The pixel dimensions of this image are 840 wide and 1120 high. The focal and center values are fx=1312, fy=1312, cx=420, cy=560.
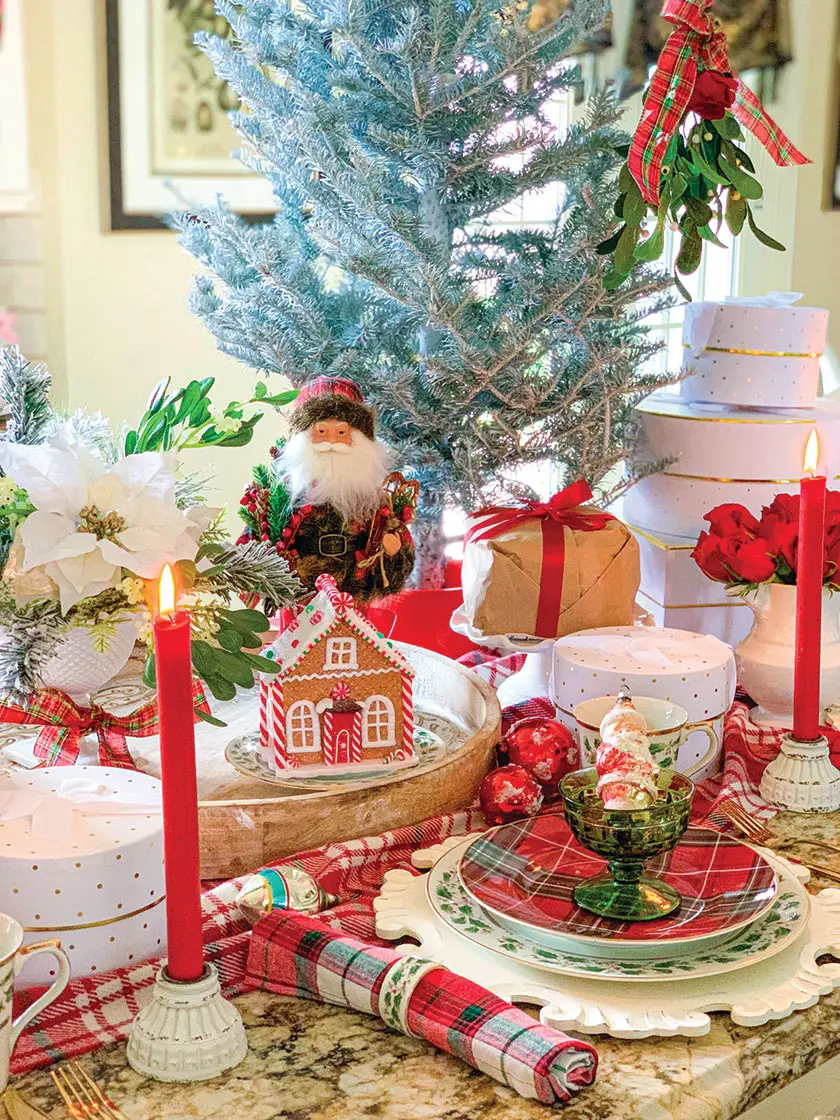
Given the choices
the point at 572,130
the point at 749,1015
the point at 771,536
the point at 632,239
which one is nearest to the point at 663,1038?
the point at 749,1015

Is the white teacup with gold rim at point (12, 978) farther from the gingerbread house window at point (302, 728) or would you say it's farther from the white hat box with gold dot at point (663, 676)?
the white hat box with gold dot at point (663, 676)

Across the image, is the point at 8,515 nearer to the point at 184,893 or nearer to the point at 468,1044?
the point at 184,893

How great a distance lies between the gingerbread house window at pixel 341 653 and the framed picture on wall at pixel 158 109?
172cm

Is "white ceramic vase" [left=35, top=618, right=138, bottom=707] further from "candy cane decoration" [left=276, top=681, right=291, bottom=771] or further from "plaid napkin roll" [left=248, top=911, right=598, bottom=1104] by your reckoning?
"plaid napkin roll" [left=248, top=911, right=598, bottom=1104]

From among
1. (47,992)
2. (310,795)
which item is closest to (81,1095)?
(47,992)

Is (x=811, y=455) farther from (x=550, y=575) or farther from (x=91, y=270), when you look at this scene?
(x=91, y=270)

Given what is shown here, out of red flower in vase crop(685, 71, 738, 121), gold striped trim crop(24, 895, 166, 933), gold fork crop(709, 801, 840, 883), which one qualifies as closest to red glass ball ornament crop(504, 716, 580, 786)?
gold fork crop(709, 801, 840, 883)

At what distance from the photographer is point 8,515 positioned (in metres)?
0.92

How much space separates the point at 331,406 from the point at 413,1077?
629 millimetres

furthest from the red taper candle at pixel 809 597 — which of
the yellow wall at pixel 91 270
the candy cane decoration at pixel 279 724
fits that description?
the yellow wall at pixel 91 270

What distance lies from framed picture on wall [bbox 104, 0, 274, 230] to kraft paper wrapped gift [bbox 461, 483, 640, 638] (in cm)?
152

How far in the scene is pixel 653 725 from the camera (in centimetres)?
97

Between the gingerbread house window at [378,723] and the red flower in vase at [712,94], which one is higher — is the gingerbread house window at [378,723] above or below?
below

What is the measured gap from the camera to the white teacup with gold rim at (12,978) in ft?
2.18
